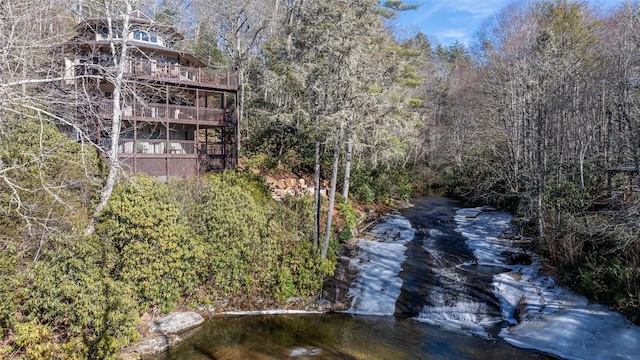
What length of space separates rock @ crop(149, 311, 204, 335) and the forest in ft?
1.12

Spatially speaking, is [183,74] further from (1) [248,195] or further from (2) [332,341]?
(2) [332,341]

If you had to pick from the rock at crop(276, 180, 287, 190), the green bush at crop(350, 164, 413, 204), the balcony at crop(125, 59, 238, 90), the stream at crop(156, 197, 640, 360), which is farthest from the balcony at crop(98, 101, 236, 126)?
the stream at crop(156, 197, 640, 360)

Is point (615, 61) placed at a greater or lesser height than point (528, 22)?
lesser

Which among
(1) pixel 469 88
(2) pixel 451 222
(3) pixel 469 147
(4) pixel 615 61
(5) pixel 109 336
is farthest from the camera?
(1) pixel 469 88

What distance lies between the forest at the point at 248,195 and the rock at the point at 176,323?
0.34 metres

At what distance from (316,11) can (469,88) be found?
28.0 meters

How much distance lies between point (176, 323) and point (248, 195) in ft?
15.0

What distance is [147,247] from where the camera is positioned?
945 cm

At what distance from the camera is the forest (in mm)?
7480

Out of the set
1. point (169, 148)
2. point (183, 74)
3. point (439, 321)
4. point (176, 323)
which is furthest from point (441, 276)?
point (183, 74)

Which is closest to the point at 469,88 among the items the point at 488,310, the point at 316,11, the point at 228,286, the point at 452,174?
the point at 452,174

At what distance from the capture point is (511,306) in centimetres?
1102

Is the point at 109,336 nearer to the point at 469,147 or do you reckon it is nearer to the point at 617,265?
the point at 617,265

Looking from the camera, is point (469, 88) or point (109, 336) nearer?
point (109, 336)
